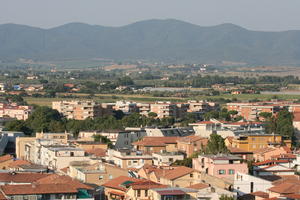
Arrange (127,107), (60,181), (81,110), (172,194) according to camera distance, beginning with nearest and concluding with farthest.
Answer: (172,194), (60,181), (81,110), (127,107)

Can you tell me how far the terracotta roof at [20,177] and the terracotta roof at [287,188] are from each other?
22.2 feet

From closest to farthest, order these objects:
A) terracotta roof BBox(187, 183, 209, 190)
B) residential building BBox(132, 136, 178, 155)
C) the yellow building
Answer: terracotta roof BBox(187, 183, 209, 190) → residential building BBox(132, 136, 178, 155) → the yellow building

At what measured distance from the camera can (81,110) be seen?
74.7m

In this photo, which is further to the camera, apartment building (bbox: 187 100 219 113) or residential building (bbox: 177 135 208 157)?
apartment building (bbox: 187 100 219 113)

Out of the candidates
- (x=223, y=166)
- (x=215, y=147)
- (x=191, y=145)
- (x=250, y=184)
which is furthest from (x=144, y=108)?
(x=250, y=184)

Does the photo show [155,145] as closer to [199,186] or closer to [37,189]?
[199,186]

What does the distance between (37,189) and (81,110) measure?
5115cm

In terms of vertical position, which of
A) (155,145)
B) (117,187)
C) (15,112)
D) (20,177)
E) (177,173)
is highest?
(20,177)

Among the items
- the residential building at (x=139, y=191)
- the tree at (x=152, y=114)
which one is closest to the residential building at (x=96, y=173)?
the residential building at (x=139, y=191)

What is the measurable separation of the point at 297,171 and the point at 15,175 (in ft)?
34.0

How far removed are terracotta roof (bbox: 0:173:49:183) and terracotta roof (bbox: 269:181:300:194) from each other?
6768mm

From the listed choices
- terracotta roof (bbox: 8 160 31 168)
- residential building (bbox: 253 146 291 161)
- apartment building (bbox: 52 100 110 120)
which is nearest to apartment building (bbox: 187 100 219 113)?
apartment building (bbox: 52 100 110 120)

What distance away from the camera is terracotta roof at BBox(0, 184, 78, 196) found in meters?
23.4

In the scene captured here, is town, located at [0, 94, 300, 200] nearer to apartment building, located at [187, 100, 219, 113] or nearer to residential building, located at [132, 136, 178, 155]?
residential building, located at [132, 136, 178, 155]
